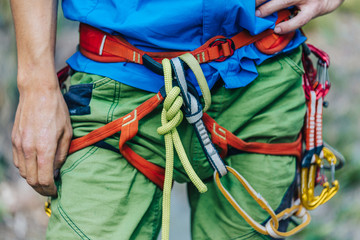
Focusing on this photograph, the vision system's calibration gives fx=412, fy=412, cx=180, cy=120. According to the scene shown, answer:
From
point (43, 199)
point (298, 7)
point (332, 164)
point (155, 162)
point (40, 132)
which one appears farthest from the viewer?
point (43, 199)

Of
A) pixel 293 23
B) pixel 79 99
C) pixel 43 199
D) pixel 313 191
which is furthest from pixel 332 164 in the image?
pixel 43 199

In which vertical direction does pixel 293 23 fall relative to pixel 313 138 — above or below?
above

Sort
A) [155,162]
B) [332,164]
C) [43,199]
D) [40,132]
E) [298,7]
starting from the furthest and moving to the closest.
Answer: [43,199] → [332,164] → [298,7] → [155,162] → [40,132]

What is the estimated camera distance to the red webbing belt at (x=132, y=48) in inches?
41.1

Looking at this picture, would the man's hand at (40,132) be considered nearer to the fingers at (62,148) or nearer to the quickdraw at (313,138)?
the fingers at (62,148)

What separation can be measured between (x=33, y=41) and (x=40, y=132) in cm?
22

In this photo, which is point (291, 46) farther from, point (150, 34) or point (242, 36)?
point (150, 34)

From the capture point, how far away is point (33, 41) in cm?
99

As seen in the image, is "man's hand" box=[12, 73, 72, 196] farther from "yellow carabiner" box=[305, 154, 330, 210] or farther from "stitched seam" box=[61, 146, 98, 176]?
"yellow carabiner" box=[305, 154, 330, 210]

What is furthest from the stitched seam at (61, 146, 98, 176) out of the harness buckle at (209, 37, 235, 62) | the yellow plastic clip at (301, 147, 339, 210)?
the yellow plastic clip at (301, 147, 339, 210)

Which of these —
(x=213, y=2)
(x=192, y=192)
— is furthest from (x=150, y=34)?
(x=192, y=192)

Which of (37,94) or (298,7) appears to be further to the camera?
(298,7)

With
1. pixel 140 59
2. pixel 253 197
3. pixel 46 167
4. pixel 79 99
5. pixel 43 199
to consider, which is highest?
pixel 140 59

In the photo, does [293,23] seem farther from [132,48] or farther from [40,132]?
[40,132]
